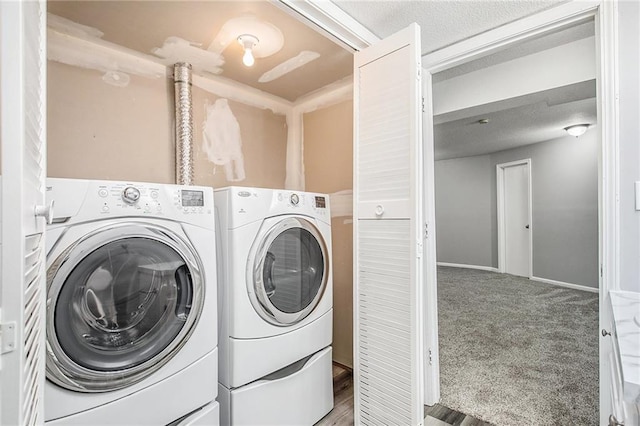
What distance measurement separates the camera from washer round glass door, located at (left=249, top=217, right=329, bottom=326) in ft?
4.81

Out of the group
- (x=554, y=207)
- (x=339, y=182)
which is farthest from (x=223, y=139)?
(x=554, y=207)

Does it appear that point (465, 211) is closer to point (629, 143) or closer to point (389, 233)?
point (629, 143)

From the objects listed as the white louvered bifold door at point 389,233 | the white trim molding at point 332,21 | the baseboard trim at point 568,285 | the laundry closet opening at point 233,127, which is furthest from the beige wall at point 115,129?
the baseboard trim at point 568,285

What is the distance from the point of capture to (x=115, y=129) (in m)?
1.84

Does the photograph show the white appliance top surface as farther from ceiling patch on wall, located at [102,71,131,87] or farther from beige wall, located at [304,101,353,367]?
ceiling patch on wall, located at [102,71,131,87]

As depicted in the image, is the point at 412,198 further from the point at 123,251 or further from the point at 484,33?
the point at 123,251

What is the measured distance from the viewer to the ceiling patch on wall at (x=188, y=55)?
1844 millimetres

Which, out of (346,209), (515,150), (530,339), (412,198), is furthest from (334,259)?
(515,150)

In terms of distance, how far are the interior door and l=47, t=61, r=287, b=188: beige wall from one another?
16.9 feet

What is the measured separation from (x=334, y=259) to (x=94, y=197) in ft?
5.71

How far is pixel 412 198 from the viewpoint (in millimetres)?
1406

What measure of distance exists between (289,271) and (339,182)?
103 cm

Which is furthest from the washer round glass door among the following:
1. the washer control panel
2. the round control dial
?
the round control dial

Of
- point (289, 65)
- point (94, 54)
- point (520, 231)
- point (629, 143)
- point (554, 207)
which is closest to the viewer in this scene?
point (629, 143)
